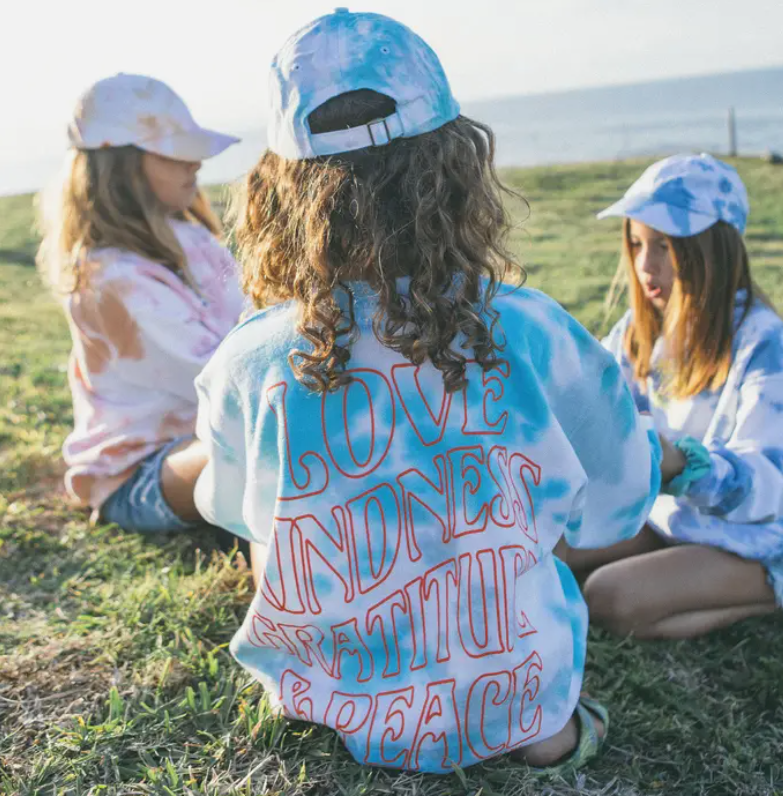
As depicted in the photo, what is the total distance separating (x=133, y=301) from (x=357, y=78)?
173 centimetres

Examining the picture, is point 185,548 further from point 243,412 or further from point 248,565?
point 243,412

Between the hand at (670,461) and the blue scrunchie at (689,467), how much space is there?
11 mm

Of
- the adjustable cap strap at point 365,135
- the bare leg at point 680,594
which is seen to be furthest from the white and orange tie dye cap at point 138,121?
the bare leg at point 680,594

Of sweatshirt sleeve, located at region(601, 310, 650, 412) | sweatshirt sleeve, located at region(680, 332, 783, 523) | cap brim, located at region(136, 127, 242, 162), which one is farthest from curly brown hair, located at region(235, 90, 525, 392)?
cap brim, located at region(136, 127, 242, 162)

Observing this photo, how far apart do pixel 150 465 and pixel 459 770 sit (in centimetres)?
171

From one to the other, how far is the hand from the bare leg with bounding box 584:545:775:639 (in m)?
0.63

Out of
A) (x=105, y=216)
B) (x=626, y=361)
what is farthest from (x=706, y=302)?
(x=105, y=216)

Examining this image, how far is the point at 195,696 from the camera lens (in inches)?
91.7

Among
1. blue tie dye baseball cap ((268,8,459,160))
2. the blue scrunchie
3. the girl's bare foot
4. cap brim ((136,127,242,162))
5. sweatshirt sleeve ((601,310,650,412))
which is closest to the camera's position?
blue tie dye baseball cap ((268,8,459,160))

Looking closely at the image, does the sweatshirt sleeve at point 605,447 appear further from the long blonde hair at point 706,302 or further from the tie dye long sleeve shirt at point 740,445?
the long blonde hair at point 706,302

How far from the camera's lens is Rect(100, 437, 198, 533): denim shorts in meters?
3.18

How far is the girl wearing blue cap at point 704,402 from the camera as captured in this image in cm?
260

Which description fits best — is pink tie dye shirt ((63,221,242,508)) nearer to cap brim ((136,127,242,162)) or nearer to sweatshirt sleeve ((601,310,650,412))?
cap brim ((136,127,242,162))

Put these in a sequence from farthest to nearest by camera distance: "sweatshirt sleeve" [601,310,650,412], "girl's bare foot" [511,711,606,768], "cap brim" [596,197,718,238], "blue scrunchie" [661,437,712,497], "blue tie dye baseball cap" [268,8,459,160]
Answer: "sweatshirt sleeve" [601,310,650,412] < "cap brim" [596,197,718,238] < "blue scrunchie" [661,437,712,497] < "girl's bare foot" [511,711,606,768] < "blue tie dye baseball cap" [268,8,459,160]
